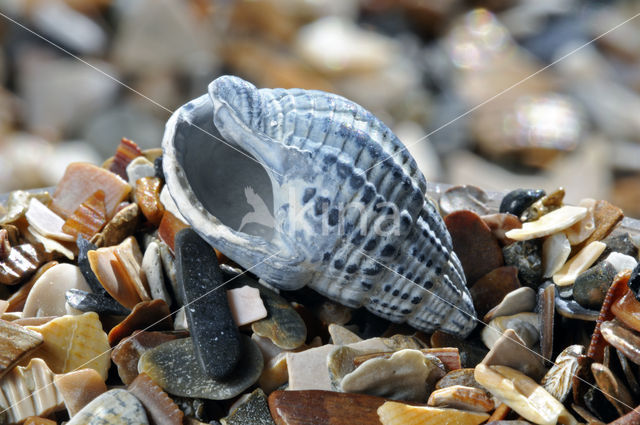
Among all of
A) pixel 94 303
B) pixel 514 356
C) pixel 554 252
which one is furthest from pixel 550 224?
pixel 94 303

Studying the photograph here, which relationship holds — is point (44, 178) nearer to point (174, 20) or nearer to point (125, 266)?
point (174, 20)

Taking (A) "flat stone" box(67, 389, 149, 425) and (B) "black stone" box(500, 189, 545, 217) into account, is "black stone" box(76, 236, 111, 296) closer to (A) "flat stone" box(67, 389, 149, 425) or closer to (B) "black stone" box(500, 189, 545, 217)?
(A) "flat stone" box(67, 389, 149, 425)

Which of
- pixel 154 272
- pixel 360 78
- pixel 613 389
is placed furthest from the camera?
pixel 360 78

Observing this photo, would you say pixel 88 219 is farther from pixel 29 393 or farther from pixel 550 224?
pixel 550 224

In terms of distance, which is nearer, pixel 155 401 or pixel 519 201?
pixel 155 401

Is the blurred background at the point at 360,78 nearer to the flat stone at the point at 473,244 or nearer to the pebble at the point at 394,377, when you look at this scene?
the flat stone at the point at 473,244

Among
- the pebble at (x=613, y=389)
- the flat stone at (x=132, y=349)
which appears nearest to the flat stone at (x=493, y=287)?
the pebble at (x=613, y=389)
